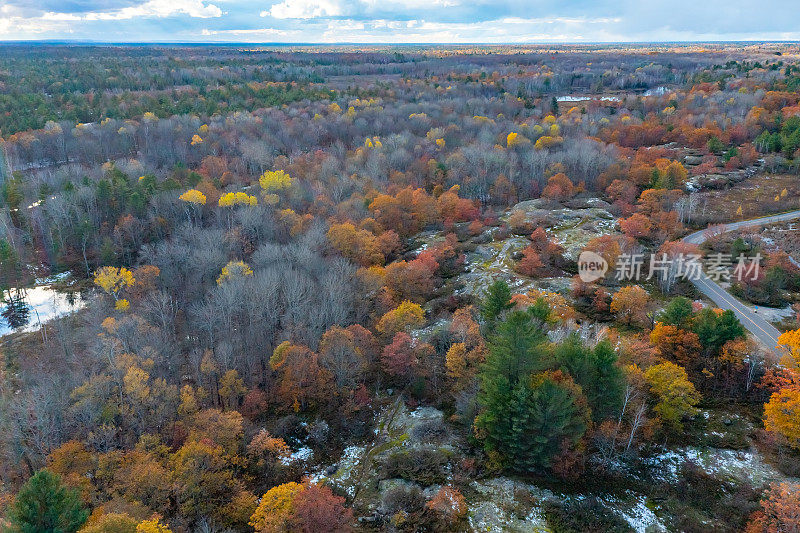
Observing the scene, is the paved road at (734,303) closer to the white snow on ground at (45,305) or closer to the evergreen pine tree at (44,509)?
the evergreen pine tree at (44,509)

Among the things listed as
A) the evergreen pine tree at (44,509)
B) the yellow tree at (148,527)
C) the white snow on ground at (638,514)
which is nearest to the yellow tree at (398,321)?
the white snow on ground at (638,514)

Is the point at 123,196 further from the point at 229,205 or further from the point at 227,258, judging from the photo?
the point at 227,258

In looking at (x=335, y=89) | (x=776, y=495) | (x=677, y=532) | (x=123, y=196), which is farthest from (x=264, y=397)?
(x=335, y=89)

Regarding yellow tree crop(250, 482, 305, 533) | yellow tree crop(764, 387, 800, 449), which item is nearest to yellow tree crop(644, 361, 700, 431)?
yellow tree crop(764, 387, 800, 449)

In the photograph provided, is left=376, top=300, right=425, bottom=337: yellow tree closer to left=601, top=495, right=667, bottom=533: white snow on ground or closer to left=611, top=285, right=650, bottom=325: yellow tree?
left=611, top=285, right=650, bottom=325: yellow tree

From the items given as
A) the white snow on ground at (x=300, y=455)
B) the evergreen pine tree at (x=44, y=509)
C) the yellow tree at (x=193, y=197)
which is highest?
the yellow tree at (x=193, y=197)

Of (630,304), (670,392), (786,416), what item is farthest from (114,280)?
(786,416)
